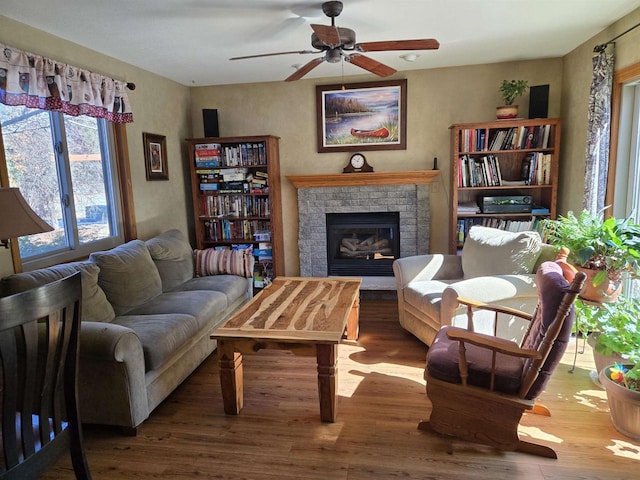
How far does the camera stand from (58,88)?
282cm

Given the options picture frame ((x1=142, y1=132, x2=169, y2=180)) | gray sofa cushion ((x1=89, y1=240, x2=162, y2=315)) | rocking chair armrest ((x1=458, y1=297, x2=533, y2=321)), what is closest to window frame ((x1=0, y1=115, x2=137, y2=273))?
picture frame ((x1=142, y1=132, x2=169, y2=180))

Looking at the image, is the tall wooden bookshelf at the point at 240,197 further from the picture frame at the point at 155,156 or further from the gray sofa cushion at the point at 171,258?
the gray sofa cushion at the point at 171,258

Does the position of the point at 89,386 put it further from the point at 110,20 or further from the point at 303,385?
the point at 110,20

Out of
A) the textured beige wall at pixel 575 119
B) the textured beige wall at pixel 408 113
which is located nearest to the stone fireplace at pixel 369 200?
the textured beige wall at pixel 408 113

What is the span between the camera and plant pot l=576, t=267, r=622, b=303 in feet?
7.62

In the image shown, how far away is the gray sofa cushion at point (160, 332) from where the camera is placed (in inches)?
90.5

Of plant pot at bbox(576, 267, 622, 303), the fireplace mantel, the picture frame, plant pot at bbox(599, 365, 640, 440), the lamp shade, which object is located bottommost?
plant pot at bbox(599, 365, 640, 440)

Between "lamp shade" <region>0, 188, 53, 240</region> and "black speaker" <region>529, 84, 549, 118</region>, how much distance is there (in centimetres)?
406

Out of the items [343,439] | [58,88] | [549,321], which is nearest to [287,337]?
[343,439]

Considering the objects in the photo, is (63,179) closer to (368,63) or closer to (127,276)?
(127,276)

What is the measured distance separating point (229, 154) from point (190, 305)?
2.11 metres

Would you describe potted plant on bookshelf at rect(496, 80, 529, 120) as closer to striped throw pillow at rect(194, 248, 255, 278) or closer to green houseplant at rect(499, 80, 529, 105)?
green houseplant at rect(499, 80, 529, 105)

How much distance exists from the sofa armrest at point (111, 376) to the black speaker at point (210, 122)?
2847mm

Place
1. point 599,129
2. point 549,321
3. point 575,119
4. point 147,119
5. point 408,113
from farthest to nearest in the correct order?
point 408,113, point 147,119, point 575,119, point 599,129, point 549,321
